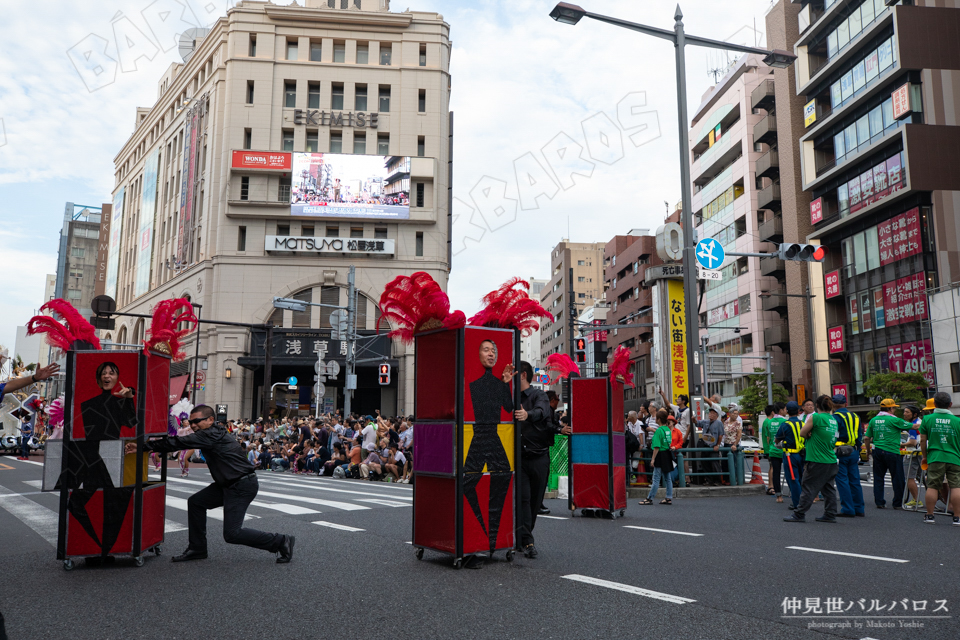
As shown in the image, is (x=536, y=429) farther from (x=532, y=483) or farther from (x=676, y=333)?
(x=676, y=333)

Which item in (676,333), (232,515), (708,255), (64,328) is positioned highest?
(708,255)

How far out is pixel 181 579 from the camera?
658 cm

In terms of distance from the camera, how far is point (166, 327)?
7992mm

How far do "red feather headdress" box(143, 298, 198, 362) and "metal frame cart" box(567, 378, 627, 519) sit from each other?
19.2 ft

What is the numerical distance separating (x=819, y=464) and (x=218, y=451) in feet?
27.0

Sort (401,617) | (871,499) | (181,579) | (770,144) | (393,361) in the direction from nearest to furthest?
(401,617) → (181,579) → (871,499) → (393,361) → (770,144)

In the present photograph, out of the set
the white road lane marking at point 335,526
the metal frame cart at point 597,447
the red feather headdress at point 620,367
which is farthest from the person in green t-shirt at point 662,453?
the white road lane marking at point 335,526

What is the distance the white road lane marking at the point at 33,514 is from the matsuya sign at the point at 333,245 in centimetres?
3158

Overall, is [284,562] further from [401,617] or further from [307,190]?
[307,190]

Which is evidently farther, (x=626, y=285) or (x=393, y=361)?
(x=626, y=285)

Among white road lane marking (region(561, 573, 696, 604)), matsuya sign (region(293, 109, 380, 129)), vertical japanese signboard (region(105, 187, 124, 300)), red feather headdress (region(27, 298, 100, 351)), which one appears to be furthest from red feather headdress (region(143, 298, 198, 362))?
vertical japanese signboard (region(105, 187, 124, 300))

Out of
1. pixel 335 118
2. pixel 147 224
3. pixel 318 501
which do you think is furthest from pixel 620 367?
pixel 147 224

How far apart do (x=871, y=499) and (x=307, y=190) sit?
124 ft

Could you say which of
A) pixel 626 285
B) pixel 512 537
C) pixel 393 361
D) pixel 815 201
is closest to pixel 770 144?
Answer: pixel 815 201
